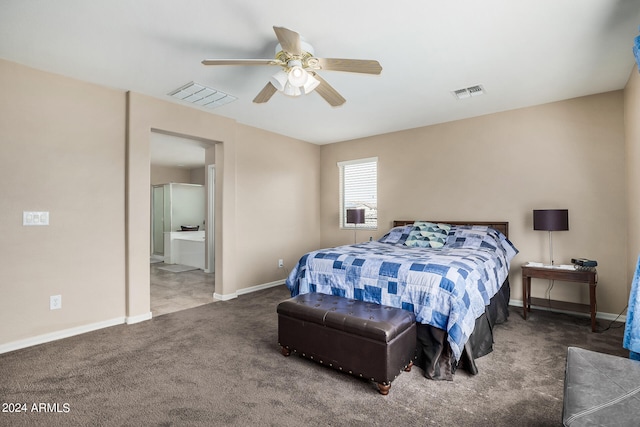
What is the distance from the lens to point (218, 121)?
430cm

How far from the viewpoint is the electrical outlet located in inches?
117

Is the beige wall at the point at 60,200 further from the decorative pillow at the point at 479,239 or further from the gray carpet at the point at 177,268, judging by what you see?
the decorative pillow at the point at 479,239

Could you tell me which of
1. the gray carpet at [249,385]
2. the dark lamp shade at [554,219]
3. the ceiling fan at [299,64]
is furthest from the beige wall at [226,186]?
the ceiling fan at [299,64]

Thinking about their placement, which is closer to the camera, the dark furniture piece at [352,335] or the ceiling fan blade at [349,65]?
the dark furniture piece at [352,335]

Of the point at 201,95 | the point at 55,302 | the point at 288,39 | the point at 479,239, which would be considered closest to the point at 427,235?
the point at 479,239

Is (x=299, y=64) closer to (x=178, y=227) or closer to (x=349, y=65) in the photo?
(x=349, y=65)

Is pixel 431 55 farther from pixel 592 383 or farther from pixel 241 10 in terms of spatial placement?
pixel 592 383

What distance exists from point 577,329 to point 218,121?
15.7 ft

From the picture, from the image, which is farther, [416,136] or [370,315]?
[416,136]

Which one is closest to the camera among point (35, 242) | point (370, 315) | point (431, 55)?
point (370, 315)

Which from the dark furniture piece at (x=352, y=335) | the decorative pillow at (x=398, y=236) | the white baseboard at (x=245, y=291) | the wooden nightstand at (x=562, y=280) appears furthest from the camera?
the white baseboard at (x=245, y=291)

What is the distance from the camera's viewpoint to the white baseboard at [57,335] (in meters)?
2.75

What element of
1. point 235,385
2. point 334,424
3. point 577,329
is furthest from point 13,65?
point 577,329

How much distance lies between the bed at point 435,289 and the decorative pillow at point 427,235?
1.34ft
